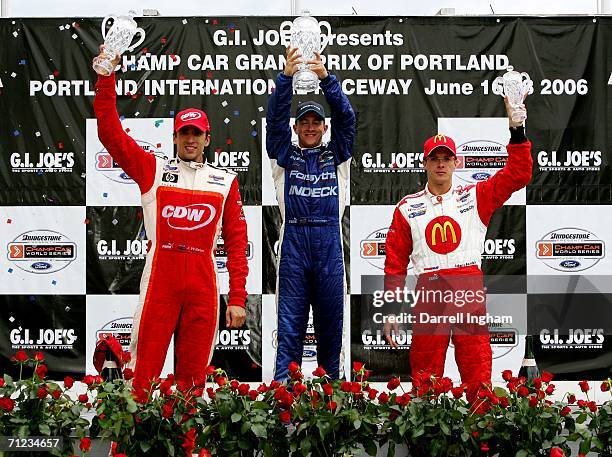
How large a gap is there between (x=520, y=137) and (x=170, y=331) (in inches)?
74.1

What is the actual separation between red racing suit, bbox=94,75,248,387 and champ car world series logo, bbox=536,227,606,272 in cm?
214

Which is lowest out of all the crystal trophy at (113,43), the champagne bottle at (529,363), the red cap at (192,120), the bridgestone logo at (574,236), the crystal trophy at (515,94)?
the champagne bottle at (529,363)

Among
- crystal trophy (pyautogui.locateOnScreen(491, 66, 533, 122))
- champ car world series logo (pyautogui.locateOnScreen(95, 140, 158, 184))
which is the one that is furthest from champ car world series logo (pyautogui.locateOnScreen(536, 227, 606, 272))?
champ car world series logo (pyautogui.locateOnScreen(95, 140, 158, 184))

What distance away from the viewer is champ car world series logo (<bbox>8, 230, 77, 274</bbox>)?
5.17 m

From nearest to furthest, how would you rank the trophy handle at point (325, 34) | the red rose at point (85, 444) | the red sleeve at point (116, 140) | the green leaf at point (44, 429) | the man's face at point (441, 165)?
the red rose at point (85, 444) < the green leaf at point (44, 429) < the red sleeve at point (116, 140) < the man's face at point (441, 165) < the trophy handle at point (325, 34)

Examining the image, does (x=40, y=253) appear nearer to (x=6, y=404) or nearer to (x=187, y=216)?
(x=187, y=216)

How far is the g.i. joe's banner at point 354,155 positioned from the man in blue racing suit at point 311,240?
1089 mm

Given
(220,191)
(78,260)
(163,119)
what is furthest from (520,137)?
(78,260)

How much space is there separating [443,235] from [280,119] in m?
0.95

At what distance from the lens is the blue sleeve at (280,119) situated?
3916 mm

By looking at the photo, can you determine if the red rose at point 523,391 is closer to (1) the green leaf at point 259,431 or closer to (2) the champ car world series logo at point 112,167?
(1) the green leaf at point 259,431

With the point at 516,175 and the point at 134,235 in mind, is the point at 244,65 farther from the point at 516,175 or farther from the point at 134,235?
the point at 516,175

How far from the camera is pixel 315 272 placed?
403 cm

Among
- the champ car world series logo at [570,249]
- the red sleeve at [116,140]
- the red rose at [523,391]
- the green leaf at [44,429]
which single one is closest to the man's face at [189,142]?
the red sleeve at [116,140]
